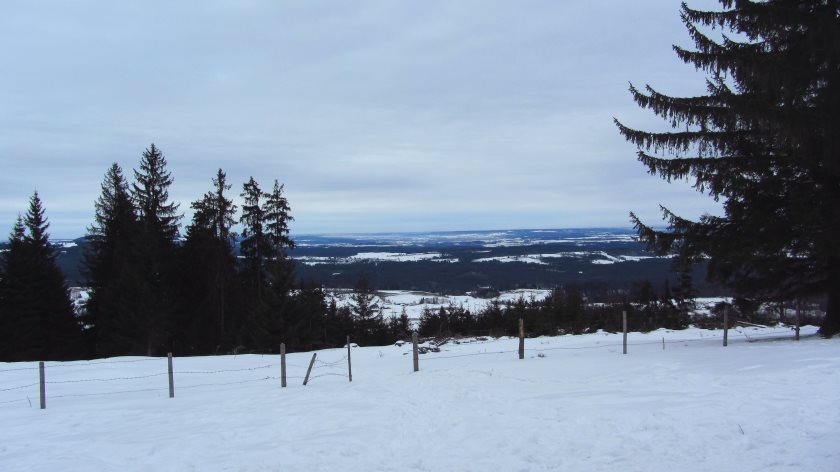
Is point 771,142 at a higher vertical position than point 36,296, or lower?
higher

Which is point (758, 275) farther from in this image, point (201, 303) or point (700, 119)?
point (201, 303)

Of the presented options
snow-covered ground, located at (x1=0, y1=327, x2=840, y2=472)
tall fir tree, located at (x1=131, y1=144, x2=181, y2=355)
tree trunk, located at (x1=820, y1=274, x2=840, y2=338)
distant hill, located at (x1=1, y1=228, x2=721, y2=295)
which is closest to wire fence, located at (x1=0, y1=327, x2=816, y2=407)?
snow-covered ground, located at (x1=0, y1=327, x2=840, y2=472)

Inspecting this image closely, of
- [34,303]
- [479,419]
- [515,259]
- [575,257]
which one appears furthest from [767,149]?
[515,259]

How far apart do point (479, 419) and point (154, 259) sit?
28497mm

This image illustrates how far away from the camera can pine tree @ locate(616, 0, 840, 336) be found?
12.1 m

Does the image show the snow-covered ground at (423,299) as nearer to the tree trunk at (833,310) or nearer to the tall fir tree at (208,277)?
the tall fir tree at (208,277)

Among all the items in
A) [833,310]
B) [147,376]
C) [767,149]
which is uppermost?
[767,149]

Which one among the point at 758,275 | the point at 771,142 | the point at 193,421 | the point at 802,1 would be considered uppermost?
the point at 802,1

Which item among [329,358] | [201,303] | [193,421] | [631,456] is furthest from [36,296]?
[631,456]

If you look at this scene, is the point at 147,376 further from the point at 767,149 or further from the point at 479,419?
the point at 767,149

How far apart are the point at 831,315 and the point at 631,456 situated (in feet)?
42.2

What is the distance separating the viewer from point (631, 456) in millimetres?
6297

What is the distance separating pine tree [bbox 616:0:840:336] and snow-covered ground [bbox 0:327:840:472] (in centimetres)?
257

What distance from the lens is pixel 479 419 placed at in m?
8.56
